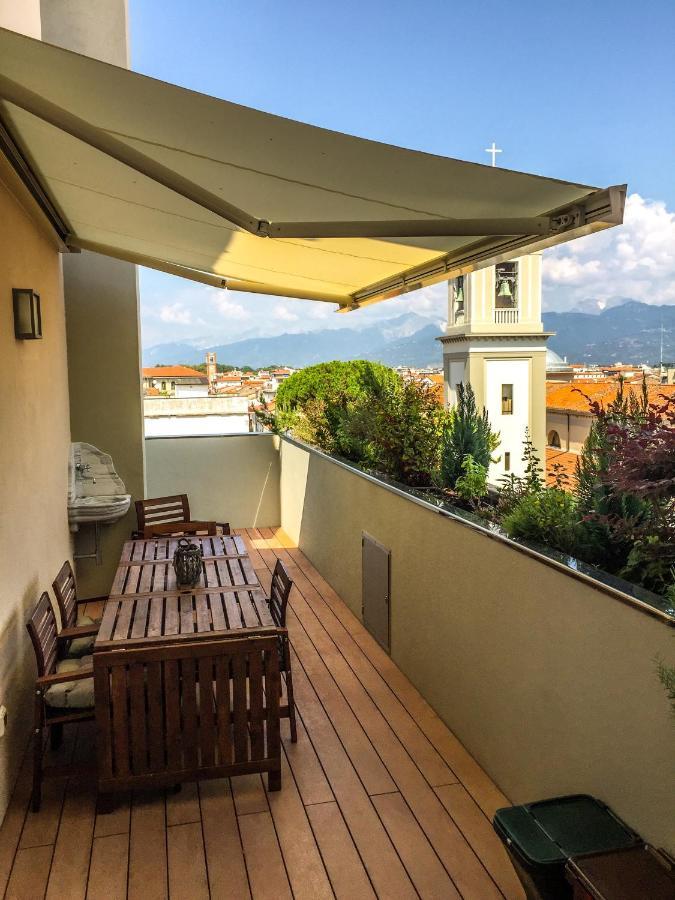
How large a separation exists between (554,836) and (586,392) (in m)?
2.96

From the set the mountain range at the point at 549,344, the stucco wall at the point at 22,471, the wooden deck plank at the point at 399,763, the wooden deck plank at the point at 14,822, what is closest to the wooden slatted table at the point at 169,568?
the stucco wall at the point at 22,471

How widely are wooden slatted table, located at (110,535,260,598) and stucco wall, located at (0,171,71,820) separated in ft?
1.71

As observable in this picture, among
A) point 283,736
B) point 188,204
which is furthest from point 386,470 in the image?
point 188,204

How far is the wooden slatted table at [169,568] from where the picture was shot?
14.9ft

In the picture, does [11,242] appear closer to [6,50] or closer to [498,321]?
[6,50]

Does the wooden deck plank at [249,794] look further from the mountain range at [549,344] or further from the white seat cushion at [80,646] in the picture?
the mountain range at [549,344]

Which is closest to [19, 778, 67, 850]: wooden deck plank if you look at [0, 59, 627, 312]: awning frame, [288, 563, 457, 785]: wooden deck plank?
[288, 563, 457, 785]: wooden deck plank

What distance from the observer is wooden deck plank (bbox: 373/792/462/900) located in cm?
306

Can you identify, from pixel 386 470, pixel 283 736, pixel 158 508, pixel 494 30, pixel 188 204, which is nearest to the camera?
pixel 188 204

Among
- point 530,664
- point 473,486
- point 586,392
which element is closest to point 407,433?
point 473,486

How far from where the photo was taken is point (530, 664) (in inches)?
134

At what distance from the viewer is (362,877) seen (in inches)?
123

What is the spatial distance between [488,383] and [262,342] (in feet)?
134

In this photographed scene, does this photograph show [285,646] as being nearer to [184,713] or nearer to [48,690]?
[184,713]
